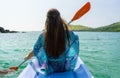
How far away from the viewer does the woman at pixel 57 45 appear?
4043 mm

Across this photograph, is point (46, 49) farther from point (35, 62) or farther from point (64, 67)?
point (35, 62)

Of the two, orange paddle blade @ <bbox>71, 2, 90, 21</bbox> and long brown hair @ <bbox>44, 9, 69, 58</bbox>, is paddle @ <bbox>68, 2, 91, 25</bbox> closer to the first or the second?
orange paddle blade @ <bbox>71, 2, 90, 21</bbox>

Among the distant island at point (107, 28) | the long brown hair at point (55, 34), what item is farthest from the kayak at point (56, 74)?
the distant island at point (107, 28)

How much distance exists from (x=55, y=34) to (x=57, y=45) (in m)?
0.16

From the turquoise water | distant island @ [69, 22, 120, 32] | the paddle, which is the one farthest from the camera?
distant island @ [69, 22, 120, 32]

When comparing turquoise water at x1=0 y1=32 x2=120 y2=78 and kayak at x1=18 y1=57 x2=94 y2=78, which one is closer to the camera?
kayak at x1=18 y1=57 x2=94 y2=78

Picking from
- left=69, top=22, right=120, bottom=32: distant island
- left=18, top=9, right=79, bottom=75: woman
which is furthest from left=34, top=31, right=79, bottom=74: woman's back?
left=69, top=22, right=120, bottom=32: distant island

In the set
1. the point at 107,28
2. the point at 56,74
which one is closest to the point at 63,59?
the point at 56,74

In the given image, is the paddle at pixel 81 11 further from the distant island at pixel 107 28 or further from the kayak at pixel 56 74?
the distant island at pixel 107 28

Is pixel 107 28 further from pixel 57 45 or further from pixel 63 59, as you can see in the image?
pixel 57 45

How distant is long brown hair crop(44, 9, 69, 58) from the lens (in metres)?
4.03

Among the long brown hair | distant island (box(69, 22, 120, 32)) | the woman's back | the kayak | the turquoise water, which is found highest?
the long brown hair

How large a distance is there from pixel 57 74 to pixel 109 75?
448 centimetres

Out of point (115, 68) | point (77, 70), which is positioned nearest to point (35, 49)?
point (77, 70)
